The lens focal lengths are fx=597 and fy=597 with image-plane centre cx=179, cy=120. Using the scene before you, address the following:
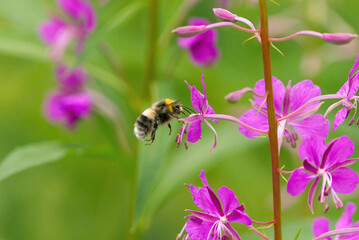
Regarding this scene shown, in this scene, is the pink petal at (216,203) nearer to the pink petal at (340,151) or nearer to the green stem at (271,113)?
the green stem at (271,113)

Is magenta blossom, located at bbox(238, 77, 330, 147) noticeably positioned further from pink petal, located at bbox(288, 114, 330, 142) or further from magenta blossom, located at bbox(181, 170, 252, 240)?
magenta blossom, located at bbox(181, 170, 252, 240)

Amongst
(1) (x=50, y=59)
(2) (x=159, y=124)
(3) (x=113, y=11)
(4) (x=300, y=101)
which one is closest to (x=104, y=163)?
(1) (x=50, y=59)

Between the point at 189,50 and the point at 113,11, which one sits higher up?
the point at 113,11

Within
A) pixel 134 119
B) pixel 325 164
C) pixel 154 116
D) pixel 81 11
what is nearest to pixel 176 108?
pixel 154 116

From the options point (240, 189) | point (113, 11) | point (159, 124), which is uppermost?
point (113, 11)

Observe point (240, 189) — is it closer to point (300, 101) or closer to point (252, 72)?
point (252, 72)

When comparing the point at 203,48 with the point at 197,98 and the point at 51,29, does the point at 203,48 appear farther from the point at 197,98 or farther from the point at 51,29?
the point at 197,98
